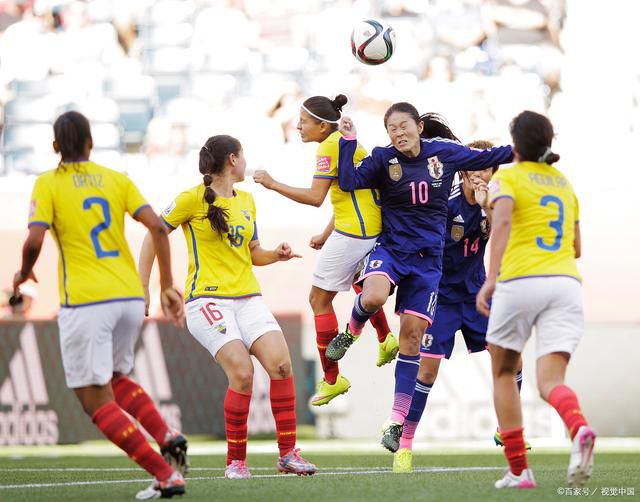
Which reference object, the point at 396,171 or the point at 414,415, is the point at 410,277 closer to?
the point at 396,171

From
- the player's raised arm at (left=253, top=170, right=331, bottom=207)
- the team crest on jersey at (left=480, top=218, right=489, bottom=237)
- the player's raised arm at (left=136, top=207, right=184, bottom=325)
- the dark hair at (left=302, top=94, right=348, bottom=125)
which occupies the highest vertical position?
the dark hair at (left=302, top=94, right=348, bottom=125)

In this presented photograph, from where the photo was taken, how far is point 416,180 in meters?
7.23

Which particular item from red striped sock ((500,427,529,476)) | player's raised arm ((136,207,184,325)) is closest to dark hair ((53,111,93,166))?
player's raised arm ((136,207,184,325))

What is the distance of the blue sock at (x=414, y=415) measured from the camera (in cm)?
744

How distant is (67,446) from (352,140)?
6.82 m

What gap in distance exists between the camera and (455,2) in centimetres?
1706

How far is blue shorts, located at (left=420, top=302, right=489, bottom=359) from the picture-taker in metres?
7.90

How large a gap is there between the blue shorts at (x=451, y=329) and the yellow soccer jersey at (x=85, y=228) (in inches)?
120

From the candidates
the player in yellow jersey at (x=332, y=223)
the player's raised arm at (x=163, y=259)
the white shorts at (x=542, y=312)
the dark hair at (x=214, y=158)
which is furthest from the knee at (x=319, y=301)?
the white shorts at (x=542, y=312)

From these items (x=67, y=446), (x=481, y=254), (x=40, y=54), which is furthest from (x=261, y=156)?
(x=481, y=254)

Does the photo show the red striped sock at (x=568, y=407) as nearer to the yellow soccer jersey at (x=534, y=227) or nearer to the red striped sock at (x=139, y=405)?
the yellow soccer jersey at (x=534, y=227)

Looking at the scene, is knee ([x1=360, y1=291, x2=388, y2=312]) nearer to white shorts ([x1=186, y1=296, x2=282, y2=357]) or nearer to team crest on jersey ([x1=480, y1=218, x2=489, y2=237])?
white shorts ([x1=186, y1=296, x2=282, y2=357])

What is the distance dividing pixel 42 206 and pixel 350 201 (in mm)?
2937

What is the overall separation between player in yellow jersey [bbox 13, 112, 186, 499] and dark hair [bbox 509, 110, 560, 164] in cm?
180
